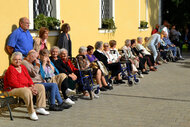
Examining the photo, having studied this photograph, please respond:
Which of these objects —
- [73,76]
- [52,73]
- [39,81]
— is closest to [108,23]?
[73,76]

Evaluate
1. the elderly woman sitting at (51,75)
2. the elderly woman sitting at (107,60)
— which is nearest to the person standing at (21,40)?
the elderly woman sitting at (51,75)

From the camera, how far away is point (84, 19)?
10484 millimetres

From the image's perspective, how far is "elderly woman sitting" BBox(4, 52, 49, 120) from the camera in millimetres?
5988

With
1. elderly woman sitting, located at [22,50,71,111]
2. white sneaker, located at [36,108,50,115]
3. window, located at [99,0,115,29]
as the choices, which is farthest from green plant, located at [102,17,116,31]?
white sneaker, located at [36,108,50,115]

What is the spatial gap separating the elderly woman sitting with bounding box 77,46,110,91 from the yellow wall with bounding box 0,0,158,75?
97cm

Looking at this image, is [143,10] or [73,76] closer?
[73,76]

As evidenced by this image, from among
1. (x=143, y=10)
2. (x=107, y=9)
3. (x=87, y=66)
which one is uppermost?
(x=143, y=10)

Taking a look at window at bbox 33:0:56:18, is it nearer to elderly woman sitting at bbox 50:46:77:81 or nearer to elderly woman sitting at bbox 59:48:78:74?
elderly woman sitting at bbox 59:48:78:74

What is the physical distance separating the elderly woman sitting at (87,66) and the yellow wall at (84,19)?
0.97m

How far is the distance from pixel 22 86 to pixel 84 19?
15.6 feet

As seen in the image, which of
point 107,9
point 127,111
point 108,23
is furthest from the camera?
point 107,9

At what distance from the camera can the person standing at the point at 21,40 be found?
7.12 metres

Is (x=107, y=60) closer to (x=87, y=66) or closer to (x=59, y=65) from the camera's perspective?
(x=87, y=66)

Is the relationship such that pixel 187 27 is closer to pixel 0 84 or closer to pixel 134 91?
pixel 134 91
